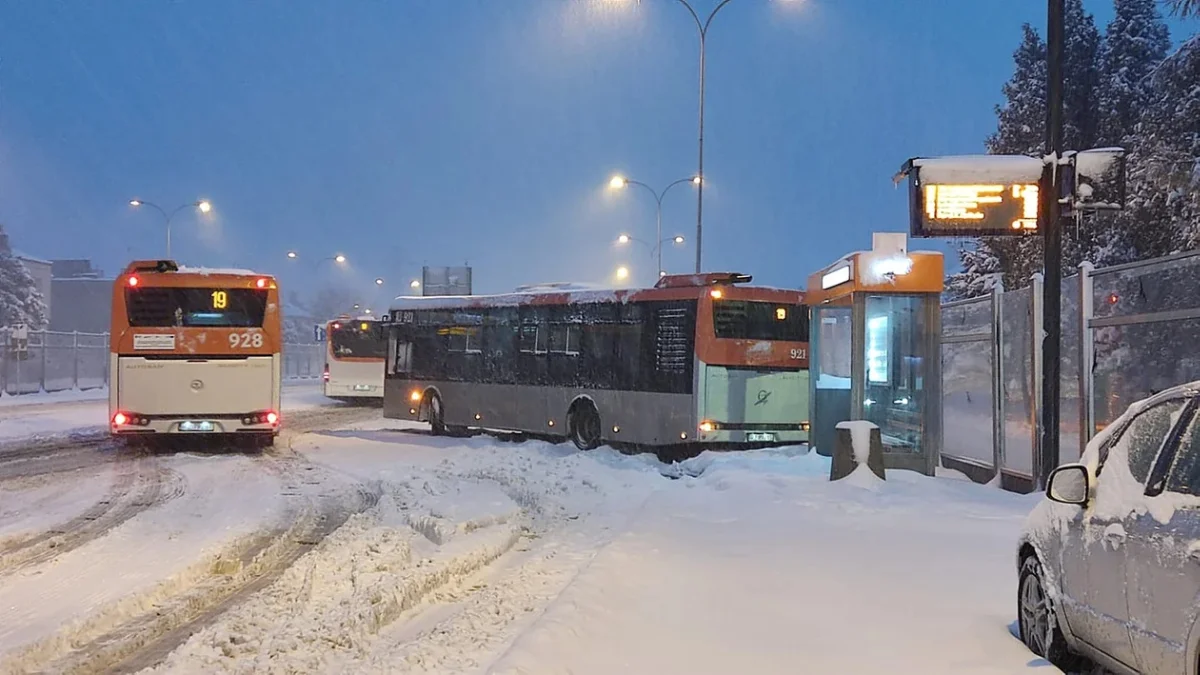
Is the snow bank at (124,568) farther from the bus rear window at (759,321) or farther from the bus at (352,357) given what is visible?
the bus at (352,357)

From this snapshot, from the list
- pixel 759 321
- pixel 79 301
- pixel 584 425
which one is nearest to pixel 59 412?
pixel 584 425

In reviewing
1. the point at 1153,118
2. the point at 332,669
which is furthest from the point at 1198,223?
the point at 332,669

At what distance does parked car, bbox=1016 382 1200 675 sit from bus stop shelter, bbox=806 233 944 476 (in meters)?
8.41

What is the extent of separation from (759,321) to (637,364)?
2.42 metres

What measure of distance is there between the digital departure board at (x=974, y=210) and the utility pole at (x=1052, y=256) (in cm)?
46

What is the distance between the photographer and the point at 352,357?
4281 centimetres

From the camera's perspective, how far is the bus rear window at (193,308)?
64.5ft

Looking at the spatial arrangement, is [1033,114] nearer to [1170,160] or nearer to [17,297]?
[1170,160]

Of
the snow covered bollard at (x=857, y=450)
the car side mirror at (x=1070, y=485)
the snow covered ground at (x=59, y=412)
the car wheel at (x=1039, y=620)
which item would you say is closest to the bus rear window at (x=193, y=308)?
the snow covered ground at (x=59, y=412)

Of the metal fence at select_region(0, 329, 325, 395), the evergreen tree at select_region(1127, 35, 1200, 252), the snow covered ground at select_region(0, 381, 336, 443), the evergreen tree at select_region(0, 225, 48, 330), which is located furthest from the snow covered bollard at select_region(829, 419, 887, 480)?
the evergreen tree at select_region(0, 225, 48, 330)

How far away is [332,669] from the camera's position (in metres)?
6.15

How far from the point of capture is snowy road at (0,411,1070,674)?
20.8 ft

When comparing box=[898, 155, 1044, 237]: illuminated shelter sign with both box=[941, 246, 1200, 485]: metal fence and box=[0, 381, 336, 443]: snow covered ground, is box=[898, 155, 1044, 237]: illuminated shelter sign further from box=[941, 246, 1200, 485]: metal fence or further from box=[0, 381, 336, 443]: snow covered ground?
box=[0, 381, 336, 443]: snow covered ground

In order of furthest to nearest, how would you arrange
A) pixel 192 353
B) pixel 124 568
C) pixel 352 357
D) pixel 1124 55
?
1. pixel 352 357
2. pixel 1124 55
3. pixel 192 353
4. pixel 124 568
